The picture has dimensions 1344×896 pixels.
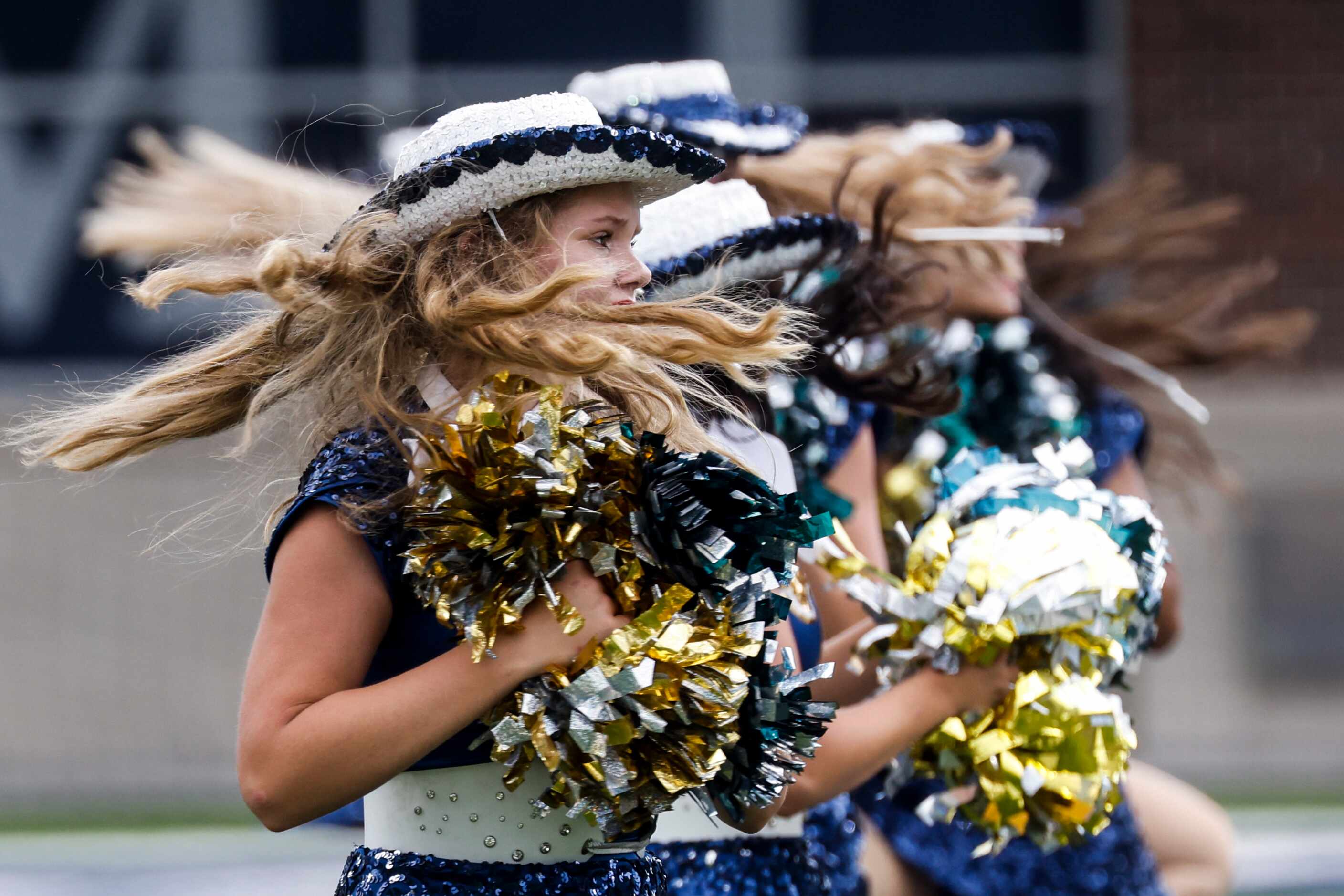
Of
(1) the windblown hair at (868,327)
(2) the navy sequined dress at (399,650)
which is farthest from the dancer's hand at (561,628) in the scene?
(1) the windblown hair at (868,327)

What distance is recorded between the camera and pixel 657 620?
74.8 inches

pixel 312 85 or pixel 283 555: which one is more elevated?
pixel 283 555

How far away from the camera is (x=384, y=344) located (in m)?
2.05

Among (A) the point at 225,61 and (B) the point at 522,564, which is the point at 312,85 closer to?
(A) the point at 225,61

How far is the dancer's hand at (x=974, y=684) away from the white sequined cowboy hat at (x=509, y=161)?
3.00 ft

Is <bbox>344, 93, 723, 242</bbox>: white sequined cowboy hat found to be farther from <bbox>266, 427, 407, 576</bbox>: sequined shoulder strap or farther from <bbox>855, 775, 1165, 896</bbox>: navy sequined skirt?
<bbox>855, 775, 1165, 896</bbox>: navy sequined skirt

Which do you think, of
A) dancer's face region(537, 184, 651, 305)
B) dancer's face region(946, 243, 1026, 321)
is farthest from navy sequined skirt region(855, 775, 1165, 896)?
dancer's face region(537, 184, 651, 305)

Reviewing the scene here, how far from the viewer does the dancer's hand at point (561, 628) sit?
188 centimetres

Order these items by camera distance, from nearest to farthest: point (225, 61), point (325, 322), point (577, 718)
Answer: point (577, 718) → point (325, 322) → point (225, 61)

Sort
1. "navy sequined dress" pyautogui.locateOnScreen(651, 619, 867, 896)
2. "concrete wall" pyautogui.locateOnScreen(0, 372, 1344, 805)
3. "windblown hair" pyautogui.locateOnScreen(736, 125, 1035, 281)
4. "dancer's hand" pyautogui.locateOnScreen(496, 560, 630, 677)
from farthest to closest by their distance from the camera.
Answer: "concrete wall" pyautogui.locateOnScreen(0, 372, 1344, 805)
"windblown hair" pyautogui.locateOnScreen(736, 125, 1035, 281)
"navy sequined dress" pyautogui.locateOnScreen(651, 619, 867, 896)
"dancer's hand" pyautogui.locateOnScreen(496, 560, 630, 677)

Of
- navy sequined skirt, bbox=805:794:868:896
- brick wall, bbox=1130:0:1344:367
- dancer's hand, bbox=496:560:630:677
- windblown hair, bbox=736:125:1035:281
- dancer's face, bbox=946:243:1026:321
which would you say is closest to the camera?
dancer's hand, bbox=496:560:630:677

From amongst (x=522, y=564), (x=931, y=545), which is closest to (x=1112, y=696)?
(x=931, y=545)

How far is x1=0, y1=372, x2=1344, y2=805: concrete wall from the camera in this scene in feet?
26.2

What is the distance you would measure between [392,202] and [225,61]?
6989mm
